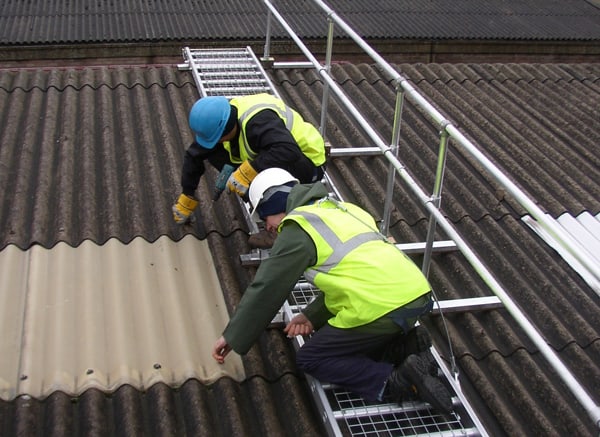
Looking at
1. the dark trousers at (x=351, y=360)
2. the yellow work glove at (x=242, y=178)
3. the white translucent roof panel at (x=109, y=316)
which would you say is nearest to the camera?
the dark trousers at (x=351, y=360)

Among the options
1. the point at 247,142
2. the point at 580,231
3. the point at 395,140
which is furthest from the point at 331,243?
the point at 580,231

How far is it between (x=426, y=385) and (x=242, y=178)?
57.2 inches

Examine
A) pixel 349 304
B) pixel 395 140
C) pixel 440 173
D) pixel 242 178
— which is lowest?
pixel 349 304

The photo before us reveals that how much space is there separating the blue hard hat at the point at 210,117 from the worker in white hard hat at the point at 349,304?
0.87m

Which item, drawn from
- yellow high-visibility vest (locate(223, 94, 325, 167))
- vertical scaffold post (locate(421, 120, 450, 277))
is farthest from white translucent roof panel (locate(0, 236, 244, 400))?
vertical scaffold post (locate(421, 120, 450, 277))

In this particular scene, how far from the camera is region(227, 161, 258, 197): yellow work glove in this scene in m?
3.37

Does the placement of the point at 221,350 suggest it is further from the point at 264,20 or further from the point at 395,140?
the point at 264,20

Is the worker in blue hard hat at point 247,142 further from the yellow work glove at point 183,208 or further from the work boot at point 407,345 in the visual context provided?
the work boot at point 407,345

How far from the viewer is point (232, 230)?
12.2 ft

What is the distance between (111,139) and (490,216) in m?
2.56

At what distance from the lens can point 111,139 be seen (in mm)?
4477

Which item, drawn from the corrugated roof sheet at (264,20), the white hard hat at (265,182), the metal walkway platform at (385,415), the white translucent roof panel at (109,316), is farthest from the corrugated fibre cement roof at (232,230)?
the corrugated roof sheet at (264,20)

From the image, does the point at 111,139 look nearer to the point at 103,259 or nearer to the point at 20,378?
the point at 103,259

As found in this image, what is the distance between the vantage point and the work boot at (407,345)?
8.81ft
